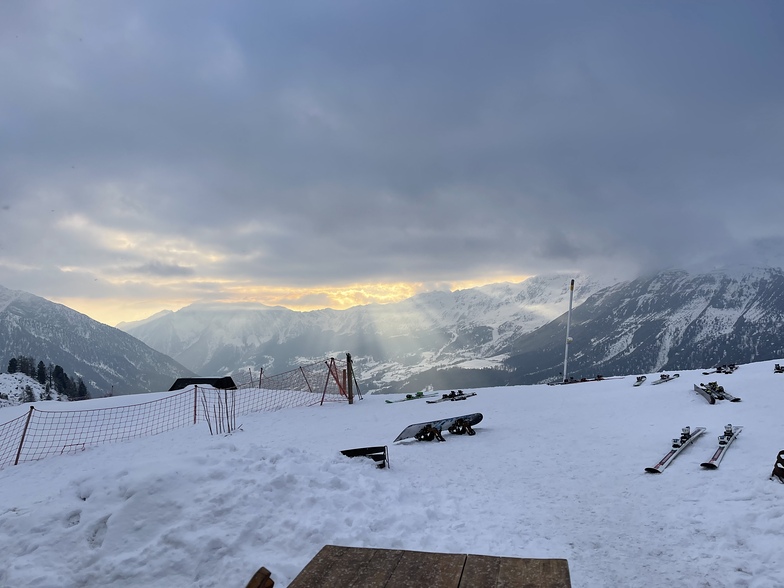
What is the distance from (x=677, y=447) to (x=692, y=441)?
3.36ft

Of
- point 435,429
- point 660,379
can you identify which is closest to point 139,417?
point 435,429

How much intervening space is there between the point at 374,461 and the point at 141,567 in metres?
6.96

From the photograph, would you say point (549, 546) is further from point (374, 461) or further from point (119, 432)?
point (119, 432)

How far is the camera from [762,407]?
1623 cm

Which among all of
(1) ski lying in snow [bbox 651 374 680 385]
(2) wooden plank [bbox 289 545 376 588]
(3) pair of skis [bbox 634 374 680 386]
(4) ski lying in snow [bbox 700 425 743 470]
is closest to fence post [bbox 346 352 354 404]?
(3) pair of skis [bbox 634 374 680 386]

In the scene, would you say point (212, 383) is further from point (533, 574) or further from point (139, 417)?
point (533, 574)

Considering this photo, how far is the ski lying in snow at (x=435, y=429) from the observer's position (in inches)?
665

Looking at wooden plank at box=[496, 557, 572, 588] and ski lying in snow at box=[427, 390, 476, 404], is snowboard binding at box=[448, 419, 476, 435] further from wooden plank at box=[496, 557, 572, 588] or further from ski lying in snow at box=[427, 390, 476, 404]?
wooden plank at box=[496, 557, 572, 588]

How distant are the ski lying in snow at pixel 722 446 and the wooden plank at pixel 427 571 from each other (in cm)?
898

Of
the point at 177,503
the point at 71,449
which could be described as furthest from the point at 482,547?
the point at 71,449

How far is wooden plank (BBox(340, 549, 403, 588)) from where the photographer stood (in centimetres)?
397

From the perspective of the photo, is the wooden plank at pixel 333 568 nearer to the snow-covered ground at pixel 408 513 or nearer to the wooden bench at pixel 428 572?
the wooden bench at pixel 428 572

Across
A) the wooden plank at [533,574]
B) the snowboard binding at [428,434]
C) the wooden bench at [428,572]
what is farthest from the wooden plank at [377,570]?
the snowboard binding at [428,434]

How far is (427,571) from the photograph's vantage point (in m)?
4.12
